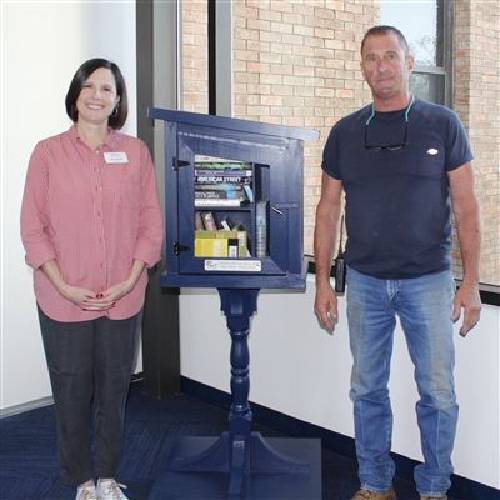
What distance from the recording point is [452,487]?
277cm

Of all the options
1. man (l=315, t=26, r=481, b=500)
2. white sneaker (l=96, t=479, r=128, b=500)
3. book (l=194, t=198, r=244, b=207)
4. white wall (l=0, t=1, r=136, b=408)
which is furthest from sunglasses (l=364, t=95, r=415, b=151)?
white wall (l=0, t=1, r=136, b=408)

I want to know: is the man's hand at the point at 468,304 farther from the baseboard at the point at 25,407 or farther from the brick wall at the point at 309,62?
the baseboard at the point at 25,407

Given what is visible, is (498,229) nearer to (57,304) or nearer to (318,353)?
(318,353)

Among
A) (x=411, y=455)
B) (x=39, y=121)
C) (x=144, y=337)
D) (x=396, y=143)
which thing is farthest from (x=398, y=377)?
(x=39, y=121)

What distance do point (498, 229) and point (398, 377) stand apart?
2.61 feet

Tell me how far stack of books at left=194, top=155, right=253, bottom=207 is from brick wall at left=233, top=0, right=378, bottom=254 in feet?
4.37

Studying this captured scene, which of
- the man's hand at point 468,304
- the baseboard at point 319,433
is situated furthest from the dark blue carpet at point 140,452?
the man's hand at point 468,304

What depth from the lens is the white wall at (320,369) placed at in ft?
8.70

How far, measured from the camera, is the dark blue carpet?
2.83m

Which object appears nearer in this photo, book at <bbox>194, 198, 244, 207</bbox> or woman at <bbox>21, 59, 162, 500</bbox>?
woman at <bbox>21, 59, 162, 500</bbox>

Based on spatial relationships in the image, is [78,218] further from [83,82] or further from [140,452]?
[140,452]

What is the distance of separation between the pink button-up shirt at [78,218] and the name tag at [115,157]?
10 millimetres

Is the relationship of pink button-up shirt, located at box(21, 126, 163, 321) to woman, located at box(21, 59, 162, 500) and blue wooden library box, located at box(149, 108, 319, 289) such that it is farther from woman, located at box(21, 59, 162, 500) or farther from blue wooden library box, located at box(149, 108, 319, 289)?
blue wooden library box, located at box(149, 108, 319, 289)

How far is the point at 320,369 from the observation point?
3264 mm
